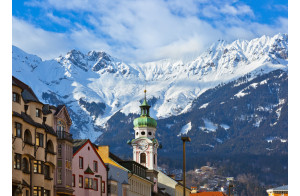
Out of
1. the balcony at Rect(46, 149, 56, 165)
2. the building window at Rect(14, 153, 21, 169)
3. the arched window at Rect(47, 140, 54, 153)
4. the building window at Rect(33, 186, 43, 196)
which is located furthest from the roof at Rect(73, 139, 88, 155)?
the building window at Rect(14, 153, 21, 169)

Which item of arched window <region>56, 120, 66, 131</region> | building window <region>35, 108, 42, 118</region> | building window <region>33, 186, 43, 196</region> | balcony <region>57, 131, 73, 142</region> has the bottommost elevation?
building window <region>33, 186, 43, 196</region>

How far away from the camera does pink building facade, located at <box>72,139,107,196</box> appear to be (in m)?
107

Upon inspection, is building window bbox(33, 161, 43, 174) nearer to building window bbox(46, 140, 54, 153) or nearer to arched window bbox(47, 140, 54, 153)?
building window bbox(46, 140, 54, 153)

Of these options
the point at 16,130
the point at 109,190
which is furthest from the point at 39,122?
the point at 109,190

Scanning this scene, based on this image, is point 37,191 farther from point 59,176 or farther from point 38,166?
point 59,176

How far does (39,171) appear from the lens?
82688mm

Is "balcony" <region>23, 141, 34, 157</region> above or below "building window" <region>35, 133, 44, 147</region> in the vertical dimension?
below

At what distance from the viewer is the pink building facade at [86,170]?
107 meters

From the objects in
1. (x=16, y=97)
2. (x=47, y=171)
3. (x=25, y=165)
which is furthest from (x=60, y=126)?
(x=16, y=97)

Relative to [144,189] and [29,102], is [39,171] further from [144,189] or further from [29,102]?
[144,189]

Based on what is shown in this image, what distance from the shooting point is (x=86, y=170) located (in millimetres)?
110188

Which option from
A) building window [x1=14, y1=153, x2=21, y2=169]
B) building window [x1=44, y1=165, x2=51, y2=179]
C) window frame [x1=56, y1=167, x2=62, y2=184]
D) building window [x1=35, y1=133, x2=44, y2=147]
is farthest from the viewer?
window frame [x1=56, y1=167, x2=62, y2=184]
